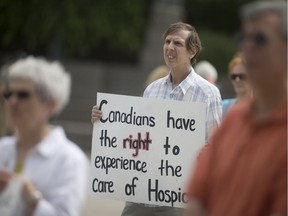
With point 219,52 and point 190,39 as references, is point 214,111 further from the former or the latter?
point 219,52

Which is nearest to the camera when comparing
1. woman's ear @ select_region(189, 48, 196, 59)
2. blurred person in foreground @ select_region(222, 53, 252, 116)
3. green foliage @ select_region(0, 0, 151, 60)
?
woman's ear @ select_region(189, 48, 196, 59)

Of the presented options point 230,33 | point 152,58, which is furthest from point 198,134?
point 230,33

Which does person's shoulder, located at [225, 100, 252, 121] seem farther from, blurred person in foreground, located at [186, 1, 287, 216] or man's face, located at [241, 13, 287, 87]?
man's face, located at [241, 13, 287, 87]

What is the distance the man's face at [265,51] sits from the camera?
455 cm

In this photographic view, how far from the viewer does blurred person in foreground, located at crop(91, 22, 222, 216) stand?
782 cm

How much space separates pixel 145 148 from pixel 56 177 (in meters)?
3.05

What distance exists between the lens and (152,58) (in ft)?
91.6

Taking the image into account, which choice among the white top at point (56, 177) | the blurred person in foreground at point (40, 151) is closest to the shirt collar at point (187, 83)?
the blurred person in foreground at point (40, 151)

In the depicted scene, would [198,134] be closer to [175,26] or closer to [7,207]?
[175,26]

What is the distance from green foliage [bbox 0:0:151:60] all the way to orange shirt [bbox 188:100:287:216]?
21294mm

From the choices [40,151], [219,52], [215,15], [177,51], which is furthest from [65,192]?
[215,15]

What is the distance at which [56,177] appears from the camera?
506 cm

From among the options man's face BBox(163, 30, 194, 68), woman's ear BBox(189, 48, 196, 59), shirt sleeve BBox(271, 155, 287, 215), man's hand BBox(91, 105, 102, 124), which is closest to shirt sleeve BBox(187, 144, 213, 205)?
shirt sleeve BBox(271, 155, 287, 215)

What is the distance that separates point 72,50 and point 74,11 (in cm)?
110
